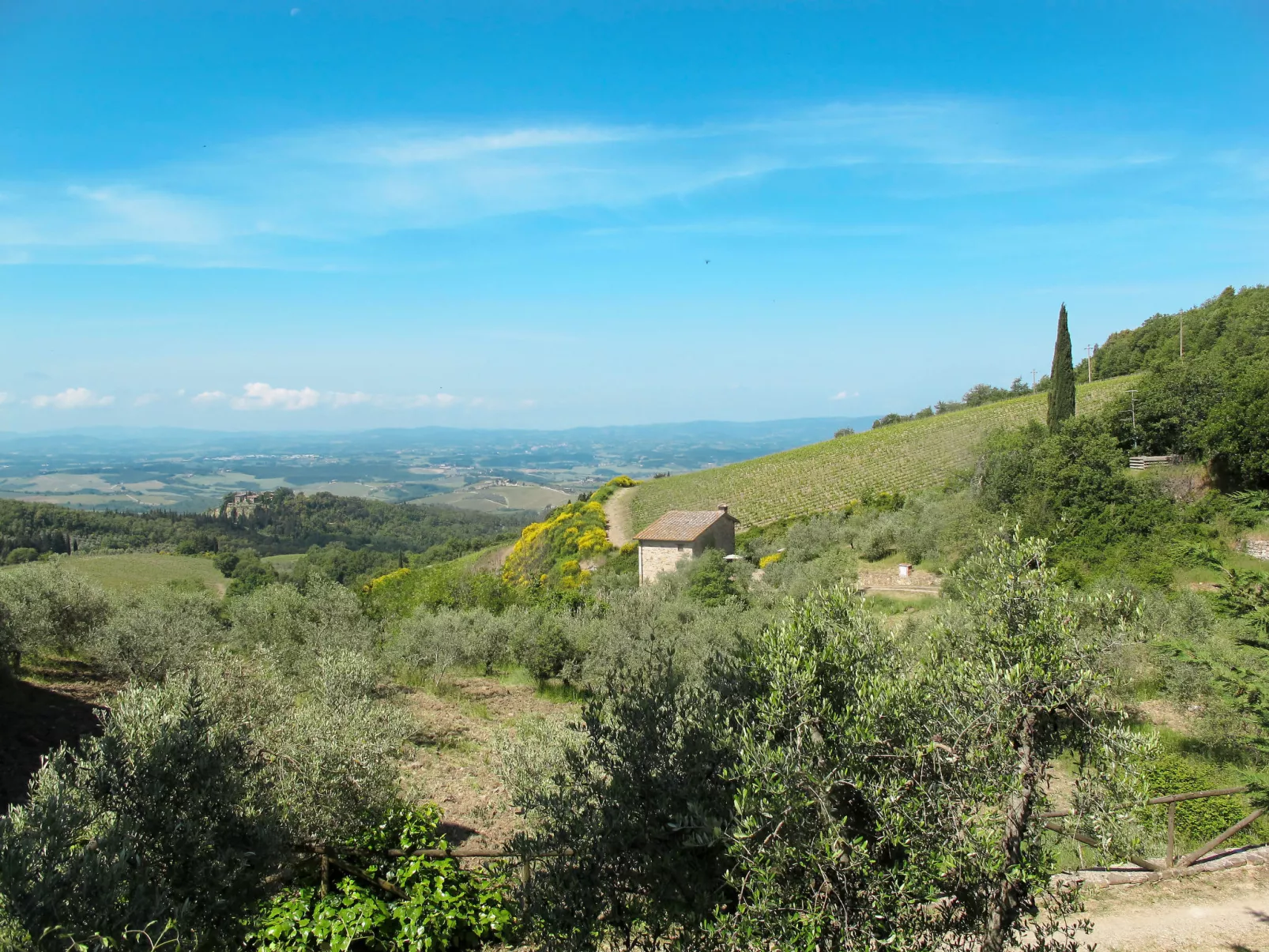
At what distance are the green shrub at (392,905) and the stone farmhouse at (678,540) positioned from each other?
33281 millimetres

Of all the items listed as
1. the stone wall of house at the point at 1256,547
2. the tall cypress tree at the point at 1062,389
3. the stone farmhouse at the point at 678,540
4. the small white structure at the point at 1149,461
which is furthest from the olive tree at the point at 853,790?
the tall cypress tree at the point at 1062,389

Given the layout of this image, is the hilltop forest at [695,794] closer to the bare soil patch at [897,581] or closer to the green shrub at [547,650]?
the green shrub at [547,650]

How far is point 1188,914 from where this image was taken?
8047 mm

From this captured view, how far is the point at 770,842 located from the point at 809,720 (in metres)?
0.85

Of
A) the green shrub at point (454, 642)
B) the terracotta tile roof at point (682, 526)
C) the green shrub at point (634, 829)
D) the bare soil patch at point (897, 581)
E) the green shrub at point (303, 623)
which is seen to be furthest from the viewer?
the terracotta tile roof at point (682, 526)

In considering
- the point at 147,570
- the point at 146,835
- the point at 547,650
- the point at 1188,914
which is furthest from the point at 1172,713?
the point at 147,570

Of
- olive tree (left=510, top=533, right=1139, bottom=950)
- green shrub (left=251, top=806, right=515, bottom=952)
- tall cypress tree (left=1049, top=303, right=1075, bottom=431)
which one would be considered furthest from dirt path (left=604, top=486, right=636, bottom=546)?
olive tree (left=510, top=533, right=1139, bottom=950)

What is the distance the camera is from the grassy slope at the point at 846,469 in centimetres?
5488

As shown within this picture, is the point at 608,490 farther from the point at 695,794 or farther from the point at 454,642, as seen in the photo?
the point at 695,794

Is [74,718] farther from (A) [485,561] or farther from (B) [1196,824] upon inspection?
(A) [485,561]

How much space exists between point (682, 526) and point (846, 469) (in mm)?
22419

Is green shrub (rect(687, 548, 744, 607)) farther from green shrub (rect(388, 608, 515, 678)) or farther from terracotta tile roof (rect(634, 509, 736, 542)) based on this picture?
green shrub (rect(388, 608, 515, 678))

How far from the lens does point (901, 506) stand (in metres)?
45.8

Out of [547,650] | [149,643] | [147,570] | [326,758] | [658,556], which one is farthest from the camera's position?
[147,570]
